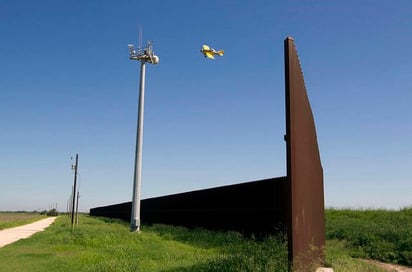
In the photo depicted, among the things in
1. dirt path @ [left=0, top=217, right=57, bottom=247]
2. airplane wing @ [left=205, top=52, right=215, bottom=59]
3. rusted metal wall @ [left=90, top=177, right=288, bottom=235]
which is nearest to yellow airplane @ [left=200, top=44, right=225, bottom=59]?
airplane wing @ [left=205, top=52, right=215, bottom=59]

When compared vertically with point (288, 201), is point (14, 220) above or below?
below

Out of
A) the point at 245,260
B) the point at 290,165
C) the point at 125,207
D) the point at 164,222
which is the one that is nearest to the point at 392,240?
the point at 245,260

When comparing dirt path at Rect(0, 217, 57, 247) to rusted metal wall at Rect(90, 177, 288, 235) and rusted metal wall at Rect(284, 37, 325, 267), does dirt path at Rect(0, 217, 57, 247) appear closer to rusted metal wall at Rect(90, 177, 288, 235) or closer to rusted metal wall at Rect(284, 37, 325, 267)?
rusted metal wall at Rect(90, 177, 288, 235)

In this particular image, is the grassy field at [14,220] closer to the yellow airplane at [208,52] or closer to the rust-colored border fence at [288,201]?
the rust-colored border fence at [288,201]

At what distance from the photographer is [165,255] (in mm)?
12711

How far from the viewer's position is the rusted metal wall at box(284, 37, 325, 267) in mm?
7035

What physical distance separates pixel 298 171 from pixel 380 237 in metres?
7.39

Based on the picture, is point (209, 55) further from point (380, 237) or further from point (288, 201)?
point (288, 201)

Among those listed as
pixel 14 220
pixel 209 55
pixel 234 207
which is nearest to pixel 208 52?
pixel 209 55

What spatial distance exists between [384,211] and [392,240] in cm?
747

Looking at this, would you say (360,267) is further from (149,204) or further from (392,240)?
(149,204)

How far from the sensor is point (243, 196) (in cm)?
1711

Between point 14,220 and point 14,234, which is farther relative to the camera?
point 14,220

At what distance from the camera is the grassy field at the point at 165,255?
8.43 m
